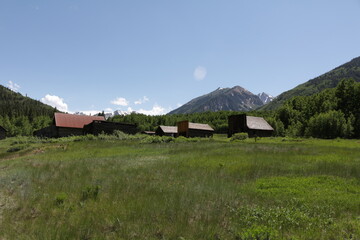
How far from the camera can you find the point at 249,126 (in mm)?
68188

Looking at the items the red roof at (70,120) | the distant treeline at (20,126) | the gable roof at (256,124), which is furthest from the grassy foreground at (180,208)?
the distant treeline at (20,126)

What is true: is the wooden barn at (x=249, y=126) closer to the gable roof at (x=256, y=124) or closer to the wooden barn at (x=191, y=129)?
the gable roof at (x=256, y=124)

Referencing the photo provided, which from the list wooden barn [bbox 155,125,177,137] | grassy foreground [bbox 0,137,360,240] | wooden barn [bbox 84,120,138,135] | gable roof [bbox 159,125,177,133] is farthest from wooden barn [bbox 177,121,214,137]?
grassy foreground [bbox 0,137,360,240]

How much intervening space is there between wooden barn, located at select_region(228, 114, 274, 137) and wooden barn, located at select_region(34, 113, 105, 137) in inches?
1798

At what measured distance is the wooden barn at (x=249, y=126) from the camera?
6850cm

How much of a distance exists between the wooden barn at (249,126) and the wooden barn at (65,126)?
45.7 m

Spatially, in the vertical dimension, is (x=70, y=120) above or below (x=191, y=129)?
above

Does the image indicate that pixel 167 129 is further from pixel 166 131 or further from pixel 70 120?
pixel 70 120

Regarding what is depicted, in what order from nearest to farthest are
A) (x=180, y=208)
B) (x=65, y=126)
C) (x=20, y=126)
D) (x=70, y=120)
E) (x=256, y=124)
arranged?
(x=180, y=208) < (x=65, y=126) < (x=70, y=120) < (x=256, y=124) < (x=20, y=126)

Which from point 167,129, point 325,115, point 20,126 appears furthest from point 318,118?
point 20,126

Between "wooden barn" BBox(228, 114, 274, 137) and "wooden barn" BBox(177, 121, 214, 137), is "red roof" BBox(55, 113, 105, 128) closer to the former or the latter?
"wooden barn" BBox(177, 121, 214, 137)

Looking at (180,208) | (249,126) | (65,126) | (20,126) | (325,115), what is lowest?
(180,208)

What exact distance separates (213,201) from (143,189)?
292 cm

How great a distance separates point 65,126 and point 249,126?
2076 inches
